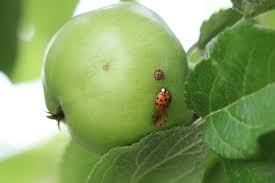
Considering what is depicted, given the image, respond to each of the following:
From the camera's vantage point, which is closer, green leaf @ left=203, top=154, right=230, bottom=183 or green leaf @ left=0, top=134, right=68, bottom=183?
green leaf @ left=203, top=154, right=230, bottom=183

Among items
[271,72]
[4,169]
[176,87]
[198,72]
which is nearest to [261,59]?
[271,72]

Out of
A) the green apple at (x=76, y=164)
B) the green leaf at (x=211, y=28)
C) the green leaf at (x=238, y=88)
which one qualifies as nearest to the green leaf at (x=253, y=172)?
the green leaf at (x=238, y=88)

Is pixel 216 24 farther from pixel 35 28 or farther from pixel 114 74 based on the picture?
pixel 35 28

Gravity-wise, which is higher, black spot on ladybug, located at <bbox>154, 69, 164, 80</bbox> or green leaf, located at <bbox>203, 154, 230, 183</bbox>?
black spot on ladybug, located at <bbox>154, 69, 164, 80</bbox>

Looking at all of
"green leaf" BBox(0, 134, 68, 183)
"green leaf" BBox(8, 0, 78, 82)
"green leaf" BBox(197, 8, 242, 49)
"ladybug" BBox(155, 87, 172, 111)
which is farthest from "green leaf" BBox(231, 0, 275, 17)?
"green leaf" BBox(0, 134, 68, 183)

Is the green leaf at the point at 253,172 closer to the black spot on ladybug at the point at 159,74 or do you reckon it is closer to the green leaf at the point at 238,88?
the green leaf at the point at 238,88

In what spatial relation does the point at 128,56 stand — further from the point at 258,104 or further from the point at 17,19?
the point at 17,19

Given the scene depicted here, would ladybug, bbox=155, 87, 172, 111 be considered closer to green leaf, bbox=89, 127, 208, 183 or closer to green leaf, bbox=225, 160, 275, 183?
green leaf, bbox=89, 127, 208, 183
